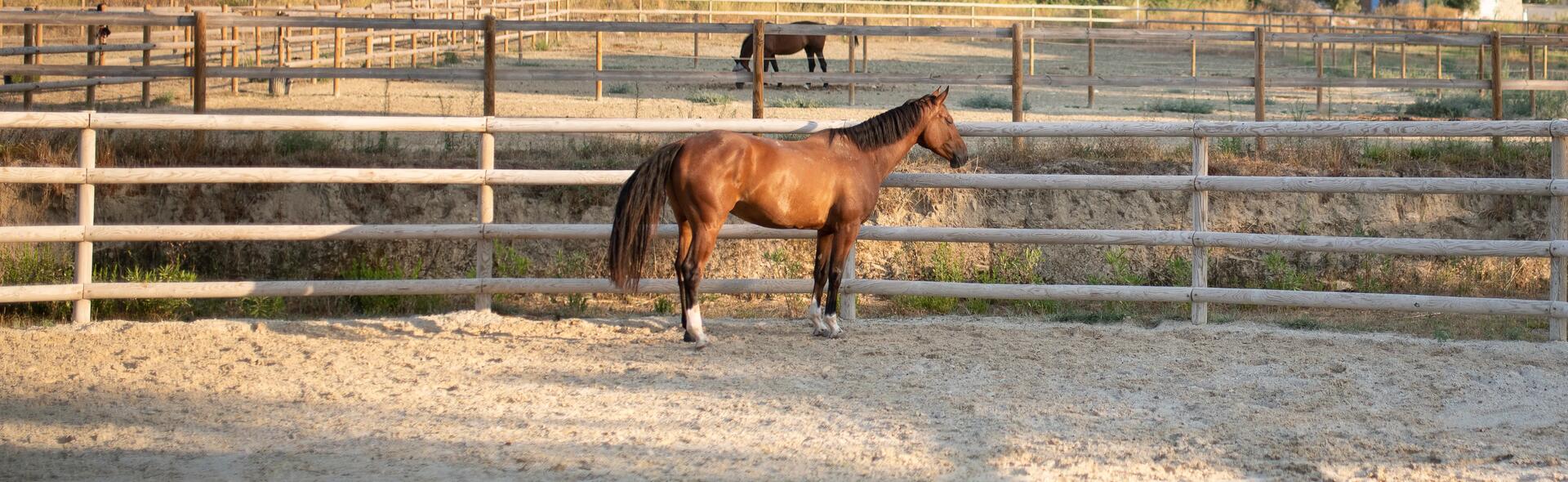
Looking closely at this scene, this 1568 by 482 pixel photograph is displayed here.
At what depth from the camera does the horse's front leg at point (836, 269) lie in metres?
6.50

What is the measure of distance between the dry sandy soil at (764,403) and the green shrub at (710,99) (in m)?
9.15

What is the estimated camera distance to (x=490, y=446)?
4.51 m

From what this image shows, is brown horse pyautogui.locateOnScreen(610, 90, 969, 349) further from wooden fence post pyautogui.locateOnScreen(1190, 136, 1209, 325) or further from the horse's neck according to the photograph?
wooden fence post pyautogui.locateOnScreen(1190, 136, 1209, 325)

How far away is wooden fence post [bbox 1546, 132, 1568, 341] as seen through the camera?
6535 mm

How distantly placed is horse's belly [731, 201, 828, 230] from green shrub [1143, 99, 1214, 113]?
11031mm

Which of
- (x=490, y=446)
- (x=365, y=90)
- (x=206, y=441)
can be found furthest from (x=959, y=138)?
(x=365, y=90)

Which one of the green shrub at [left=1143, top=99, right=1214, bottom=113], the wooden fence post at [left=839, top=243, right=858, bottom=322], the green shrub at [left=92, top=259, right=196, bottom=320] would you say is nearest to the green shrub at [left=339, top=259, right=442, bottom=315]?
the green shrub at [left=92, top=259, right=196, bottom=320]

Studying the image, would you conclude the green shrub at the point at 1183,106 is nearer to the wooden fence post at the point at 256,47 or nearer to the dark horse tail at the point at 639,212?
the wooden fence post at the point at 256,47

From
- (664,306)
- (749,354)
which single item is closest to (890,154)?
(749,354)

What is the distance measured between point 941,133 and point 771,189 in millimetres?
1159

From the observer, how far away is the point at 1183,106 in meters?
16.7

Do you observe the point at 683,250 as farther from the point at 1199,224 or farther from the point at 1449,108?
the point at 1449,108

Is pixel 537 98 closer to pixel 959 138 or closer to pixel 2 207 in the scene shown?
pixel 2 207

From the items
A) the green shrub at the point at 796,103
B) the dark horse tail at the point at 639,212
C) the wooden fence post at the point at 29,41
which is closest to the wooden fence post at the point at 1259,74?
the green shrub at the point at 796,103
